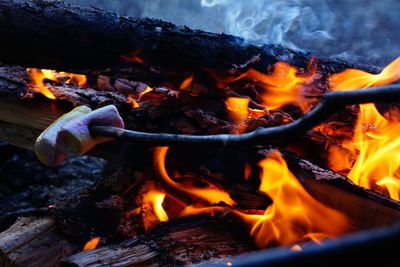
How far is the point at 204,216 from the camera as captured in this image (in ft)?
7.60

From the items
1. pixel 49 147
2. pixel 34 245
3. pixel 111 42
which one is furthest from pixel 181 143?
pixel 111 42

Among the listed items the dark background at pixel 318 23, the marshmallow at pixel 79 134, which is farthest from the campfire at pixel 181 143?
the dark background at pixel 318 23

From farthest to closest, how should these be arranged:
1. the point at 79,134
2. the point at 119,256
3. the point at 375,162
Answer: the point at 375,162 < the point at 119,256 < the point at 79,134

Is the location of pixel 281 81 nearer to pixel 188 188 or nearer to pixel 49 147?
pixel 188 188

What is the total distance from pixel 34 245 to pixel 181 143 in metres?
1.17

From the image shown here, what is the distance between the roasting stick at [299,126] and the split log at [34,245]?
0.90 meters

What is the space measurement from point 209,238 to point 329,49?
3557 mm

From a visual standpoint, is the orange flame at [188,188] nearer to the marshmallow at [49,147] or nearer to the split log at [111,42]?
the split log at [111,42]

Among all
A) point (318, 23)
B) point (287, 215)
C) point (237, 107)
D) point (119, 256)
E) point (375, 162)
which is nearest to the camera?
point (119, 256)

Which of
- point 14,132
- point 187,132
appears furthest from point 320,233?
point 14,132

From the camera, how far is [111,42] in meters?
2.71

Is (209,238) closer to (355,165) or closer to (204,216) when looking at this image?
(204,216)

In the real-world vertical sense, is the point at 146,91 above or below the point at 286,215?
above

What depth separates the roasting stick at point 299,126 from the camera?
1065 millimetres
